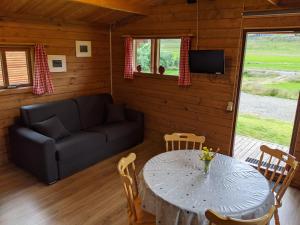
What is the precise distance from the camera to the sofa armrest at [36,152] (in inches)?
123

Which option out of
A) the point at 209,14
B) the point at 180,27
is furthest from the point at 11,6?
the point at 209,14

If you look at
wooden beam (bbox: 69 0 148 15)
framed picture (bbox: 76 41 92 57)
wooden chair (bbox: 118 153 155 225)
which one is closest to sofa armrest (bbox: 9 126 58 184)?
wooden chair (bbox: 118 153 155 225)

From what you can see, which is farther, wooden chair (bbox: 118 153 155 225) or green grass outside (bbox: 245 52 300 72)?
green grass outside (bbox: 245 52 300 72)

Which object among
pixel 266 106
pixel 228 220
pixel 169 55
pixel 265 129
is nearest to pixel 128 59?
pixel 169 55

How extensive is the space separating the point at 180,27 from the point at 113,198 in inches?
110

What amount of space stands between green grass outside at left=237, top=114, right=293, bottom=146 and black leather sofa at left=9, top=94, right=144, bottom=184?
81.2 inches

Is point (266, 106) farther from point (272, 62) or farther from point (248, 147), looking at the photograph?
point (272, 62)

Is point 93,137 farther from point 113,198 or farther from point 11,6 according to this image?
point 11,6

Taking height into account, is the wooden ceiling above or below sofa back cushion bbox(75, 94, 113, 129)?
above

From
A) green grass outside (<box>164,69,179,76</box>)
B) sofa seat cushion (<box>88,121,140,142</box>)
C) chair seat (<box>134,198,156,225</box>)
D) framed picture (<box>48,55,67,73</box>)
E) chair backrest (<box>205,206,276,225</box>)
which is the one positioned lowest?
chair seat (<box>134,198,156,225</box>)

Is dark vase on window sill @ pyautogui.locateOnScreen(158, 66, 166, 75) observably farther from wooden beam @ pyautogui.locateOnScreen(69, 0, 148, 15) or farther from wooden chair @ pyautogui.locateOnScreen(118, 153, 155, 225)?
wooden chair @ pyautogui.locateOnScreen(118, 153, 155, 225)

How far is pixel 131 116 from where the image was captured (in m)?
4.59

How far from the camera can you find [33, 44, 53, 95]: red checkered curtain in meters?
3.78

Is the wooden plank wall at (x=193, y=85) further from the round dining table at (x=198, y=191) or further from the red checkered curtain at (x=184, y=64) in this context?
the round dining table at (x=198, y=191)
